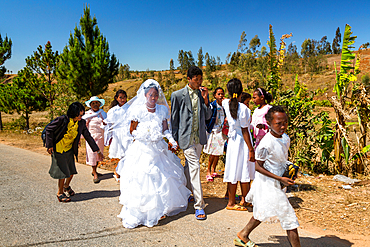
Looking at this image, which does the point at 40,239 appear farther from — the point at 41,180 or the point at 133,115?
the point at 41,180

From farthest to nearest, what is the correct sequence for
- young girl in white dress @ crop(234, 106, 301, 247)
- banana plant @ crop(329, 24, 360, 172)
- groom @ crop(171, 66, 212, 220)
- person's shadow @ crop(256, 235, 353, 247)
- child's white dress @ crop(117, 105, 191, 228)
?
banana plant @ crop(329, 24, 360, 172), groom @ crop(171, 66, 212, 220), child's white dress @ crop(117, 105, 191, 228), person's shadow @ crop(256, 235, 353, 247), young girl in white dress @ crop(234, 106, 301, 247)

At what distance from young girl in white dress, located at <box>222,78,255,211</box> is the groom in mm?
470

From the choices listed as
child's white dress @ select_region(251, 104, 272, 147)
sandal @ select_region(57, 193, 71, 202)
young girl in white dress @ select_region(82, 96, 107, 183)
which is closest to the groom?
child's white dress @ select_region(251, 104, 272, 147)

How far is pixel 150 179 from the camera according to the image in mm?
3828

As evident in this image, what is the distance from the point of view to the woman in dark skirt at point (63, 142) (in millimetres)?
4430

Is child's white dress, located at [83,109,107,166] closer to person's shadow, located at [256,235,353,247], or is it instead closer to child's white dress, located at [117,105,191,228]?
child's white dress, located at [117,105,191,228]

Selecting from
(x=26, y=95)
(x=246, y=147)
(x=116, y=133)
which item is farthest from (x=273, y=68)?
(x=26, y=95)

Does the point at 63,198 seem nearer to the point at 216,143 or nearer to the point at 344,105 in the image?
the point at 216,143

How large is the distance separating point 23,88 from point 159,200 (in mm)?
21835

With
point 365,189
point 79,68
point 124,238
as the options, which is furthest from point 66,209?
point 79,68

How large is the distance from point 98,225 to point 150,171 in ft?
3.56

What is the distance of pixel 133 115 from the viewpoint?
4.20m

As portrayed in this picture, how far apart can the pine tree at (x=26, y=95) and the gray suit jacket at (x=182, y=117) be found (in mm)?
19787

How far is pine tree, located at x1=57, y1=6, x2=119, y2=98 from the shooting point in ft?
61.0
